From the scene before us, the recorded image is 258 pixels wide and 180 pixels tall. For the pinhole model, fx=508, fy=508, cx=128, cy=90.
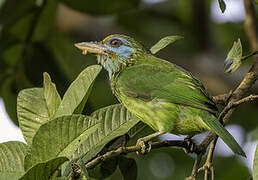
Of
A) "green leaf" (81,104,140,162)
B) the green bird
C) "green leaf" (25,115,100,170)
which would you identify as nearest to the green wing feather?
the green bird

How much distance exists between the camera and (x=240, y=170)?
5.21 meters

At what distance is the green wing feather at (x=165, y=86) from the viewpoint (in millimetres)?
2859

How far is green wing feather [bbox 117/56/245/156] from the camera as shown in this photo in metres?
2.86

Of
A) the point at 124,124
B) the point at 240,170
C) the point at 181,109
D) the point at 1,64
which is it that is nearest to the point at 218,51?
the point at 240,170

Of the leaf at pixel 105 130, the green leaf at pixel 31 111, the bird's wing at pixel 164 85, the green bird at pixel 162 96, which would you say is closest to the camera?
the leaf at pixel 105 130

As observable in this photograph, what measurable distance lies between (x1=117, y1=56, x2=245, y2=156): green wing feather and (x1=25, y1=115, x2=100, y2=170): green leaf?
95 cm

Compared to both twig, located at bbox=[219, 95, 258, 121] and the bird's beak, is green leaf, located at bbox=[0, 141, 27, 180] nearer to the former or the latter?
twig, located at bbox=[219, 95, 258, 121]

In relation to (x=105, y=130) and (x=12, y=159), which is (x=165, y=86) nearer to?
(x=105, y=130)

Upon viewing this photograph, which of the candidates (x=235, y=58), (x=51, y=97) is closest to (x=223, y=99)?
(x=235, y=58)

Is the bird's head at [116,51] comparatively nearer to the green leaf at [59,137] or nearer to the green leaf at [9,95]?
the green leaf at [9,95]

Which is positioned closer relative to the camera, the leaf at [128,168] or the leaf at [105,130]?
the leaf at [105,130]

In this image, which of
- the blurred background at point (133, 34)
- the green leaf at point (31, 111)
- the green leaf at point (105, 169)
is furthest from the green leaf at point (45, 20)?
the green leaf at point (105, 169)

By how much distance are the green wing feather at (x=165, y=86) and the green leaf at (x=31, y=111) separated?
729mm

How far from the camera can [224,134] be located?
8.09ft
